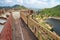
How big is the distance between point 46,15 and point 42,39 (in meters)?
163

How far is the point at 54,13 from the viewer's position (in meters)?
173

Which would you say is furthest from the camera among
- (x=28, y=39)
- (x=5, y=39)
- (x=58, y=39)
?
(x=28, y=39)

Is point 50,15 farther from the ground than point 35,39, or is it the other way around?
point 35,39

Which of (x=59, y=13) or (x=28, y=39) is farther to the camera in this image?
(x=59, y=13)

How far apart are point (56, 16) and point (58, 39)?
555 ft

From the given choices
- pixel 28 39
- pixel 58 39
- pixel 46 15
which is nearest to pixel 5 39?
pixel 58 39

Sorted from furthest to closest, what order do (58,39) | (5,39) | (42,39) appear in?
(42,39) → (58,39) → (5,39)

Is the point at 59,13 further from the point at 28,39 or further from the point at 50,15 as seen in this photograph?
the point at 28,39

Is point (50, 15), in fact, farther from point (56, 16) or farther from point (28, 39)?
point (28, 39)

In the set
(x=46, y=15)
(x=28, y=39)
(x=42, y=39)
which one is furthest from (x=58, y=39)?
(x=46, y=15)

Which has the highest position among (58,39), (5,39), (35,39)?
(5,39)

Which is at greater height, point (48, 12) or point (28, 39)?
Answer: point (28, 39)

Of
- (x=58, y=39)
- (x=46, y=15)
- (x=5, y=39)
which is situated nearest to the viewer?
(x=5, y=39)

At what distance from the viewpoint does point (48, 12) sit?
575 feet
